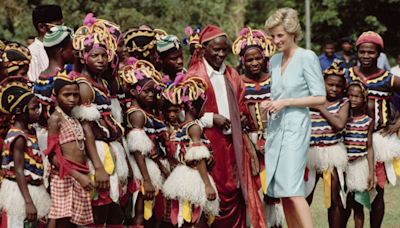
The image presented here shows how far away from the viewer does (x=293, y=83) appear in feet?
25.9

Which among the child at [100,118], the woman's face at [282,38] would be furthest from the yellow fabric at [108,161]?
the woman's face at [282,38]

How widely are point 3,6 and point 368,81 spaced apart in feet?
48.1

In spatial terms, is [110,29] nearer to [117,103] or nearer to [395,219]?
[117,103]

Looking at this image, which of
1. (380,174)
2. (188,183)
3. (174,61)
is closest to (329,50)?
(380,174)

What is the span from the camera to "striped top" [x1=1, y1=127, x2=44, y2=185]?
748 cm

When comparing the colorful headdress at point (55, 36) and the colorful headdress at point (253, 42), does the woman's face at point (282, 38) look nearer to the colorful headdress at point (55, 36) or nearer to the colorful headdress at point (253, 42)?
the colorful headdress at point (253, 42)

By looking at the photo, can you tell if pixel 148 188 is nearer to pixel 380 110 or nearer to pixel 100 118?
pixel 100 118

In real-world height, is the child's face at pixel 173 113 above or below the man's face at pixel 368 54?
below

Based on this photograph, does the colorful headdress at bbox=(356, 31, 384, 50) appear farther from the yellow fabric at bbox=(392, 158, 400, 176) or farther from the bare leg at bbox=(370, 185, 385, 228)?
the bare leg at bbox=(370, 185, 385, 228)

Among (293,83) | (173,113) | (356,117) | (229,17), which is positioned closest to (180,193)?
(173,113)

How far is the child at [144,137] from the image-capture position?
8.20 metres

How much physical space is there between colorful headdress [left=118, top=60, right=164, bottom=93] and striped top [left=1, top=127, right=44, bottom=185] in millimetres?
1148

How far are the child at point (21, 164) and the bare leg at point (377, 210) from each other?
12.0 ft

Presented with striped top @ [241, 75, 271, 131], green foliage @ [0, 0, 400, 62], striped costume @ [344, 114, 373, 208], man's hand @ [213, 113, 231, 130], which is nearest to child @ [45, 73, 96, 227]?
man's hand @ [213, 113, 231, 130]
